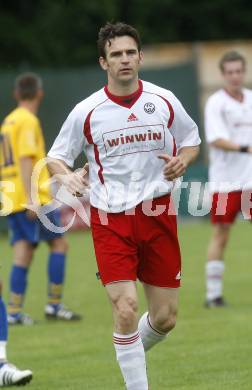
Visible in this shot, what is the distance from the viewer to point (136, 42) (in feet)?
21.6

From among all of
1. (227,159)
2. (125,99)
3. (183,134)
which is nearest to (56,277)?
(227,159)

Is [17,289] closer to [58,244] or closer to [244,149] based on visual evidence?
[58,244]

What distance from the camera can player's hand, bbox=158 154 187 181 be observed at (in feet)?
20.9

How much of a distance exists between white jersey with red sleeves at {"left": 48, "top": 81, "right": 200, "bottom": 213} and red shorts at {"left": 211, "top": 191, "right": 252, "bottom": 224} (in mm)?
3841

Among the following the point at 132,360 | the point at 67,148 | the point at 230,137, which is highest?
the point at 67,148

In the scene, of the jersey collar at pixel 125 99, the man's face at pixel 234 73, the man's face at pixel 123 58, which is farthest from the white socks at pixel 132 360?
the man's face at pixel 234 73

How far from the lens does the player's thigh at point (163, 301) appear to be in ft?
21.9

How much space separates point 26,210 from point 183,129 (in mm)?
3859

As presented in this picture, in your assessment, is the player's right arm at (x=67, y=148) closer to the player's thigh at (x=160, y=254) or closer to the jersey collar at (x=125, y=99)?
the jersey collar at (x=125, y=99)

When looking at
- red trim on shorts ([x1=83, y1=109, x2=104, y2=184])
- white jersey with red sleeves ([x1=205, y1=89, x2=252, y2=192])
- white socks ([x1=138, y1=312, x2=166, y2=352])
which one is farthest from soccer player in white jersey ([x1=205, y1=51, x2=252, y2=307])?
red trim on shorts ([x1=83, y1=109, x2=104, y2=184])

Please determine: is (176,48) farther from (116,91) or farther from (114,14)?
(116,91)

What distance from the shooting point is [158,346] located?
864cm

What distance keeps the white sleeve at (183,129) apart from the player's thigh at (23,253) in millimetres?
3895

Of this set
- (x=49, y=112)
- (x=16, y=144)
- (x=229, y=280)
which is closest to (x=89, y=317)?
(x=16, y=144)
